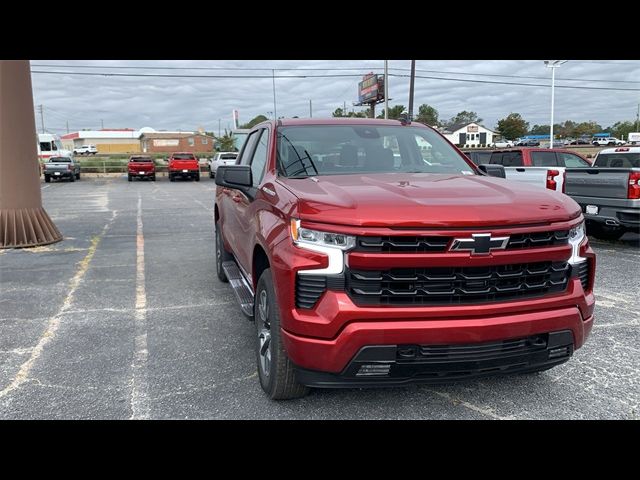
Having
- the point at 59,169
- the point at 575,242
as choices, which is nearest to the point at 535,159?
the point at 575,242

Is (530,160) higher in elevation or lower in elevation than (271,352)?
higher

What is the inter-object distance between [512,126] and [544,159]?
77272 mm

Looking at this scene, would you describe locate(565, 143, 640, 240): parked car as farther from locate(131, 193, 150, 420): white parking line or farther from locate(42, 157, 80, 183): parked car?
locate(42, 157, 80, 183): parked car

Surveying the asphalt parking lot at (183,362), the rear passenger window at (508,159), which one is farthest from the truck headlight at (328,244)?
the rear passenger window at (508,159)

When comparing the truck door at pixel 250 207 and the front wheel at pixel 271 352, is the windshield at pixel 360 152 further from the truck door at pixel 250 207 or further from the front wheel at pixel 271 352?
the front wheel at pixel 271 352

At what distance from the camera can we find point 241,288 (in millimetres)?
4789

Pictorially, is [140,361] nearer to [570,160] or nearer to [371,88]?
[570,160]

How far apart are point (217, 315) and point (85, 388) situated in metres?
1.87

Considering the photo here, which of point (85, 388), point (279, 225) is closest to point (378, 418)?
point (279, 225)

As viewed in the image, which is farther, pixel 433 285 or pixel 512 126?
pixel 512 126

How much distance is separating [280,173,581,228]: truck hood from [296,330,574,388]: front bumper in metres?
0.66

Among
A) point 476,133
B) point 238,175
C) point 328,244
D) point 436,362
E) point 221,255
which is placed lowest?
point 221,255

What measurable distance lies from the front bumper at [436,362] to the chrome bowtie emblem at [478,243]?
510 mm

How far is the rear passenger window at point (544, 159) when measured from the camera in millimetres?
12880
